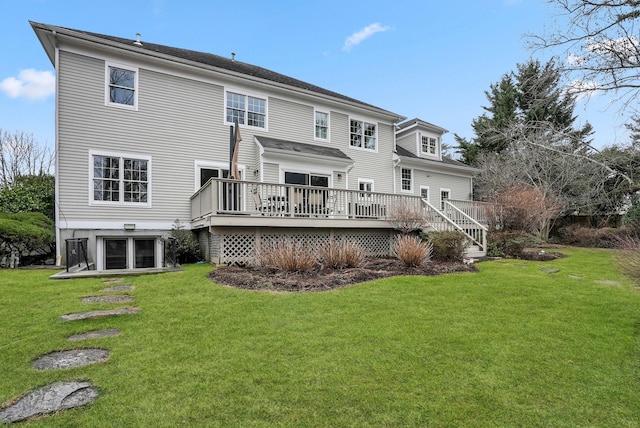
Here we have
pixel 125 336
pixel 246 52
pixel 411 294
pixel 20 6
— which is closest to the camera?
pixel 125 336

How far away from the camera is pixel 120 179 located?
10.8m

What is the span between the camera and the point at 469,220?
12.4 meters

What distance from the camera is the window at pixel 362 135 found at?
15.8 m

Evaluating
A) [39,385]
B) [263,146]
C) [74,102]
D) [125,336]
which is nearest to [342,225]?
[263,146]

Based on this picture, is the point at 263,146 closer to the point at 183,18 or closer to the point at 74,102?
the point at 74,102

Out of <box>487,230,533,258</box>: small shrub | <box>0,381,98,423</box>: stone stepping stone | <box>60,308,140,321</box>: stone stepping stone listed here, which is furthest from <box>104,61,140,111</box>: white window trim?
<box>487,230,533,258</box>: small shrub

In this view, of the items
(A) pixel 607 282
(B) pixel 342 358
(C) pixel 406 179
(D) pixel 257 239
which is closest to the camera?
(B) pixel 342 358

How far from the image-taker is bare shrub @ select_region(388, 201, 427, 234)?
36.2ft

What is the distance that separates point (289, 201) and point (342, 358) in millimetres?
6579

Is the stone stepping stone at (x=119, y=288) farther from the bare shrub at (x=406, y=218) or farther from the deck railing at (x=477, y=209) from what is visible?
the deck railing at (x=477, y=209)

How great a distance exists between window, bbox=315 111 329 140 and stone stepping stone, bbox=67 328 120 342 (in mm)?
12137

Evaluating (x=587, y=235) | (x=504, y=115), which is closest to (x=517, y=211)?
(x=587, y=235)

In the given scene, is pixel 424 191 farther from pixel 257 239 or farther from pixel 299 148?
pixel 257 239

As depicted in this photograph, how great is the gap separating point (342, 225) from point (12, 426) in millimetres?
8621
